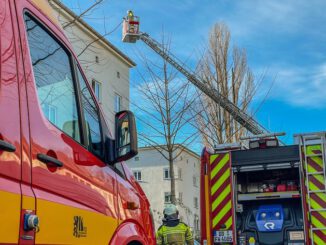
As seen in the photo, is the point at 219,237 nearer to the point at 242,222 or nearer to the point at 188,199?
the point at 242,222

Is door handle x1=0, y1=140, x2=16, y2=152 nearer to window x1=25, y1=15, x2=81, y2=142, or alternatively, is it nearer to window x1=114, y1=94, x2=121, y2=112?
window x1=25, y1=15, x2=81, y2=142

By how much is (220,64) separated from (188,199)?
19.7 metres

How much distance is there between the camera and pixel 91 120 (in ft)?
10.6

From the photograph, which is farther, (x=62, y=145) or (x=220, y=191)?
(x=220, y=191)

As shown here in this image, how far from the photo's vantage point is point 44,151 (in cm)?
237

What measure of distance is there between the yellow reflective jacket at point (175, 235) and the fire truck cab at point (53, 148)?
386 cm

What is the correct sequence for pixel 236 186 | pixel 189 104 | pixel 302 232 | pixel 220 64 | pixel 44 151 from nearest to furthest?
pixel 44 151
pixel 302 232
pixel 236 186
pixel 189 104
pixel 220 64

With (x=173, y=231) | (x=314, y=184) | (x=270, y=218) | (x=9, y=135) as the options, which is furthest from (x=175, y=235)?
(x=9, y=135)

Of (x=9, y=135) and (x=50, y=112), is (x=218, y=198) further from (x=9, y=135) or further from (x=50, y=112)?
(x=9, y=135)

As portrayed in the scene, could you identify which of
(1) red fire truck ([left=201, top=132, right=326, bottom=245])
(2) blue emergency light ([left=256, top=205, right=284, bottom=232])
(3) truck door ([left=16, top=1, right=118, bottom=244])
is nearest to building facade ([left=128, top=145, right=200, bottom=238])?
(1) red fire truck ([left=201, top=132, right=326, bottom=245])

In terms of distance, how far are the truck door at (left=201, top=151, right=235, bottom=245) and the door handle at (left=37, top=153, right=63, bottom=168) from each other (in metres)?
5.19

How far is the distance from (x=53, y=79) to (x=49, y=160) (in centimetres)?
61

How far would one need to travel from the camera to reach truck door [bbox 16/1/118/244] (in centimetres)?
233

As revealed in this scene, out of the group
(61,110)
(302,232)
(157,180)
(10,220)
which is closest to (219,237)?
(302,232)
